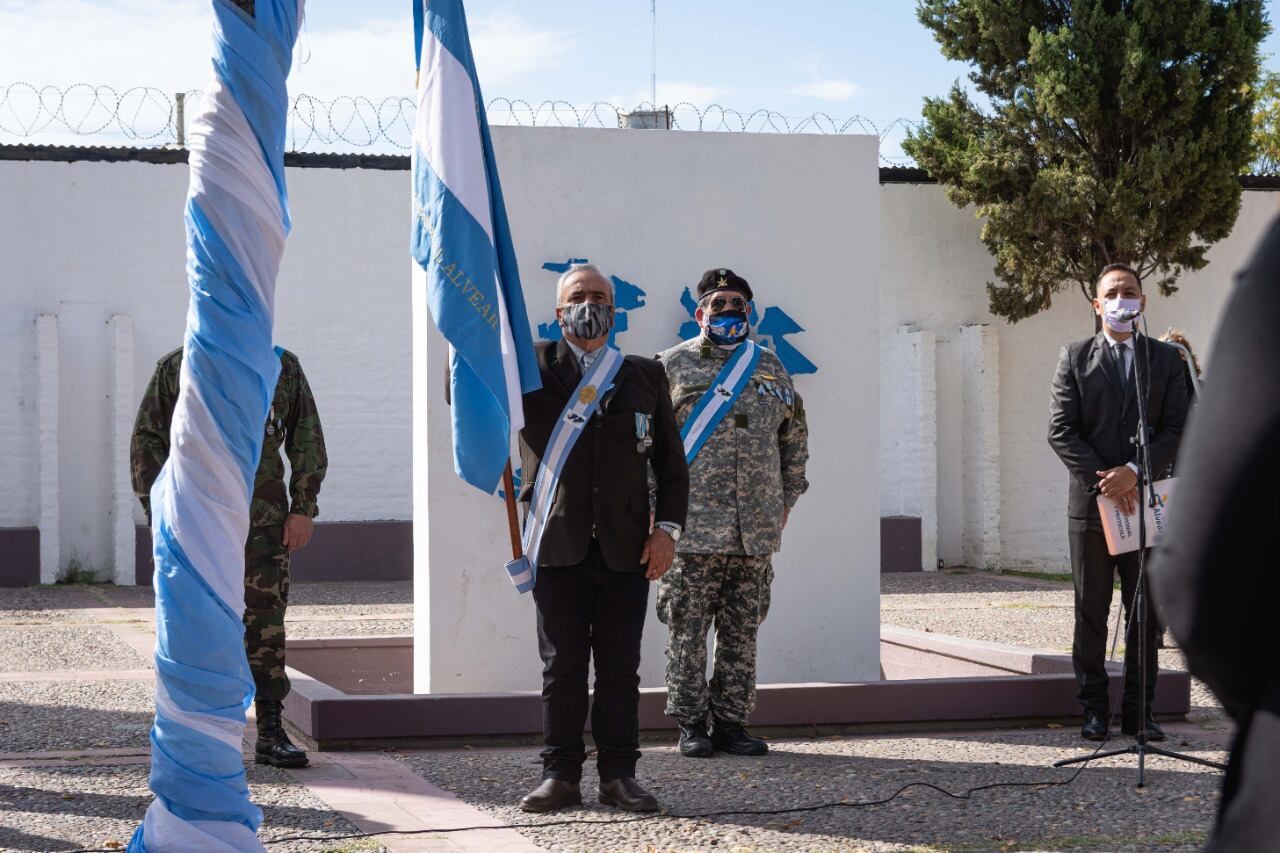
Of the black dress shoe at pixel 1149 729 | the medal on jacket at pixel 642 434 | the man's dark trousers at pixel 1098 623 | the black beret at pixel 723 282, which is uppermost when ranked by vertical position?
the black beret at pixel 723 282

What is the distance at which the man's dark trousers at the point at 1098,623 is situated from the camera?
719 cm

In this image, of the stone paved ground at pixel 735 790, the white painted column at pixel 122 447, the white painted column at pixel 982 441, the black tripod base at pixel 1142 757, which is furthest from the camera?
the white painted column at pixel 982 441

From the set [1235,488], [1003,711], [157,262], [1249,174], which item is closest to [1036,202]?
[1249,174]

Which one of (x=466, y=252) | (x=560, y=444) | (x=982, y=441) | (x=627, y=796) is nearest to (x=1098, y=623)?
(x=627, y=796)

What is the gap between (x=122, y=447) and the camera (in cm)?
1587

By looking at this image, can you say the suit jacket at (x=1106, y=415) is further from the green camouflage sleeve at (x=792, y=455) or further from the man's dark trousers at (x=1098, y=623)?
the green camouflage sleeve at (x=792, y=455)

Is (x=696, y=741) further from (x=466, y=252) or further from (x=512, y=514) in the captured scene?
(x=466, y=252)

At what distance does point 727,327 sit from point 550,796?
7.46 ft

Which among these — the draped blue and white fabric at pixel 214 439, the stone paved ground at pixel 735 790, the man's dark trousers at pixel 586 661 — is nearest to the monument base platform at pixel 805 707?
the stone paved ground at pixel 735 790

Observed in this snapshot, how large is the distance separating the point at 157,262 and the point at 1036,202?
934 centimetres

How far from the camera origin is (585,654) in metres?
5.69

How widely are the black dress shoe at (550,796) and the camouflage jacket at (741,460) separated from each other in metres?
1.41

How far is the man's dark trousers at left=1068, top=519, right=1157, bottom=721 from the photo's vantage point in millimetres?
7188

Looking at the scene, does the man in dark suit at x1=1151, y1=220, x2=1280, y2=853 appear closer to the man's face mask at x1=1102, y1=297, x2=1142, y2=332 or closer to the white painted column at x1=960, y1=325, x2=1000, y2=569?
the man's face mask at x1=1102, y1=297, x2=1142, y2=332
